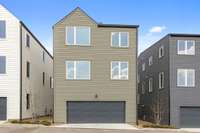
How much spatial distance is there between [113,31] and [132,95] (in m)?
6.12

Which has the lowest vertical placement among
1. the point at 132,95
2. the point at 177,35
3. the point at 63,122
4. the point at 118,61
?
the point at 63,122

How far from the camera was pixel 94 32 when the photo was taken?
35.1 m

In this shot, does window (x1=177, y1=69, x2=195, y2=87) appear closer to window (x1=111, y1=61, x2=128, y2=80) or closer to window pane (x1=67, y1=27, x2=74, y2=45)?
window (x1=111, y1=61, x2=128, y2=80)

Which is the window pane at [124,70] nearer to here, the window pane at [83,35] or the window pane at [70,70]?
the window pane at [83,35]

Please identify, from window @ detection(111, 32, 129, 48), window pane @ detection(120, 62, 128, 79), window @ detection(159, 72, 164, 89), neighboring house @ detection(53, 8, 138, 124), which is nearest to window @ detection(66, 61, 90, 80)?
neighboring house @ detection(53, 8, 138, 124)

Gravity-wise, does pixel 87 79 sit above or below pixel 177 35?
below

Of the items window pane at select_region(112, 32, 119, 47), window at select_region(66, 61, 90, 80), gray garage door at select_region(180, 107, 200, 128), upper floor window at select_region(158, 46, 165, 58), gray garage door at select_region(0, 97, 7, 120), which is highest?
window pane at select_region(112, 32, 119, 47)

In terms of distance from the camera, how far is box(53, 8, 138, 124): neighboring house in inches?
1356

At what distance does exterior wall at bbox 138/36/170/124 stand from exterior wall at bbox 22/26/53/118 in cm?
1174

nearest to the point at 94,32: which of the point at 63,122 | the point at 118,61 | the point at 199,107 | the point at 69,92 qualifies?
the point at 118,61

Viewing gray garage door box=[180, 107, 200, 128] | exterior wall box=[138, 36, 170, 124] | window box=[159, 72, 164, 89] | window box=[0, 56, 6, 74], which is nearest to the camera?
window box=[0, 56, 6, 74]

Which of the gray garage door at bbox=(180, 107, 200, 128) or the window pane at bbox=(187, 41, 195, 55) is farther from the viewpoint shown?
the window pane at bbox=(187, 41, 195, 55)

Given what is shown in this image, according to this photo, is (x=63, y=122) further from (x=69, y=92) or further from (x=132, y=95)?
(x=132, y=95)

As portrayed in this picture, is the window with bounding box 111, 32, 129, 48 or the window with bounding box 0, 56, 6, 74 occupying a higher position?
the window with bounding box 111, 32, 129, 48
